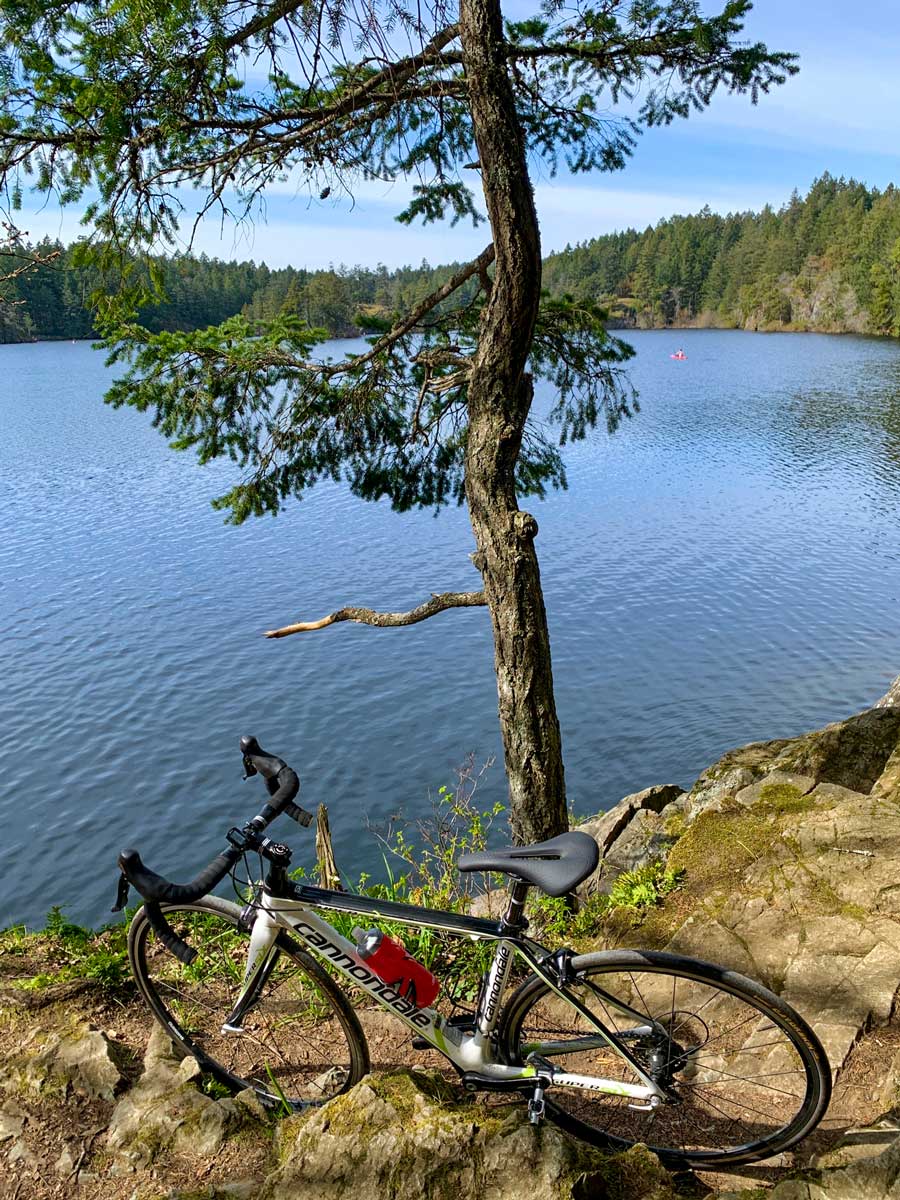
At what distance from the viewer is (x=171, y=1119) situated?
325 centimetres

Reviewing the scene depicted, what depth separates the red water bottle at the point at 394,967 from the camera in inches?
121

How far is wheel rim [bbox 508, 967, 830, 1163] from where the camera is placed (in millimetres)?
2977

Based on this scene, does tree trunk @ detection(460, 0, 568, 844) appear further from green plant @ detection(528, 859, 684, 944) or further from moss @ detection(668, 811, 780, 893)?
moss @ detection(668, 811, 780, 893)

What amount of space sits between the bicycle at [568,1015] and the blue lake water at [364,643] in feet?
27.5

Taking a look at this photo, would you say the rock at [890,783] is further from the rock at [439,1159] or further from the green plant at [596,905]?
the rock at [439,1159]

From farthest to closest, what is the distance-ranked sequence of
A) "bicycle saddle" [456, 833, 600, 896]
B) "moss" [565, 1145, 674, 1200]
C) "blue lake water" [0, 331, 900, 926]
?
1. "blue lake water" [0, 331, 900, 926]
2. "bicycle saddle" [456, 833, 600, 896]
3. "moss" [565, 1145, 674, 1200]

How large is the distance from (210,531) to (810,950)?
23.4 meters

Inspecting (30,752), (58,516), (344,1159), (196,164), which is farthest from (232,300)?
(344,1159)

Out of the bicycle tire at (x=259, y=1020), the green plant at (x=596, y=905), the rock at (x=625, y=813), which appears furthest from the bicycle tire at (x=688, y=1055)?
the rock at (x=625, y=813)

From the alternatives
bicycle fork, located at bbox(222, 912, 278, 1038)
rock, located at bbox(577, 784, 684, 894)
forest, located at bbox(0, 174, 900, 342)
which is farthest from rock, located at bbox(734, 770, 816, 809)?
forest, located at bbox(0, 174, 900, 342)

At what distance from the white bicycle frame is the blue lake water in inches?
331

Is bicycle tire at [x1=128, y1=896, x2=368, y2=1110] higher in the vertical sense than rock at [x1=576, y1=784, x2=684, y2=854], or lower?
higher

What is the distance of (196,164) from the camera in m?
5.23

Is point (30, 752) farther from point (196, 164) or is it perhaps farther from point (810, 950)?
point (810, 950)
